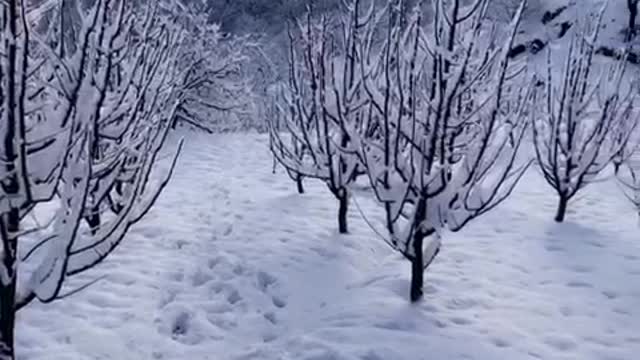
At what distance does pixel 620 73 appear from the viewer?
21.6 ft

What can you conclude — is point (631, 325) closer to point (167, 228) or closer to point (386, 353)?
point (386, 353)

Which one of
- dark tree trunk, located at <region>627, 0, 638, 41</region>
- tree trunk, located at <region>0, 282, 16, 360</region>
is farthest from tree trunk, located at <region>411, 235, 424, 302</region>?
dark tree trunk, located at <region>627, 0, 638, 41</region>

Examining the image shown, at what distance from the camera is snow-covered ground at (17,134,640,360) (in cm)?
408

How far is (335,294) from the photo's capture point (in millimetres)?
4930

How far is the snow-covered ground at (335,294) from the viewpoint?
13.4 ft

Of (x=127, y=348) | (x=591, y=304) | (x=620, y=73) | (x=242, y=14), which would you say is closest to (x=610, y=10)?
(x=242, y=14)

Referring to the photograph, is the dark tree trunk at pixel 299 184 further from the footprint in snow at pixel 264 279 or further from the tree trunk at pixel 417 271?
the tree trunk at pixel 417 271

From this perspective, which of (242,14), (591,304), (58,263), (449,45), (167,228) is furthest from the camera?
(242,14)

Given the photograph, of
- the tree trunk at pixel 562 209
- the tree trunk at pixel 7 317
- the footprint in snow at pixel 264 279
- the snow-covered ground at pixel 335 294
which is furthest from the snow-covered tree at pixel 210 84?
the tree trunk at pixel 7 317

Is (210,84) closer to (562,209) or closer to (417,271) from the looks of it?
(562,209)

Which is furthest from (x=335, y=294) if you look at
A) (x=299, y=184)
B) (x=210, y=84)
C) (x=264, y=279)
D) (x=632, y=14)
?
(x=632, y=14)

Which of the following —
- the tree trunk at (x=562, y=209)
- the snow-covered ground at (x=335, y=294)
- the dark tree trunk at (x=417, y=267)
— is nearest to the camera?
the snow-covered ground at (x=335, y=294)

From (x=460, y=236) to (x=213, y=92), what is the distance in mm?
11758

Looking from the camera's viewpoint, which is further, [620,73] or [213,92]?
[213,92]
